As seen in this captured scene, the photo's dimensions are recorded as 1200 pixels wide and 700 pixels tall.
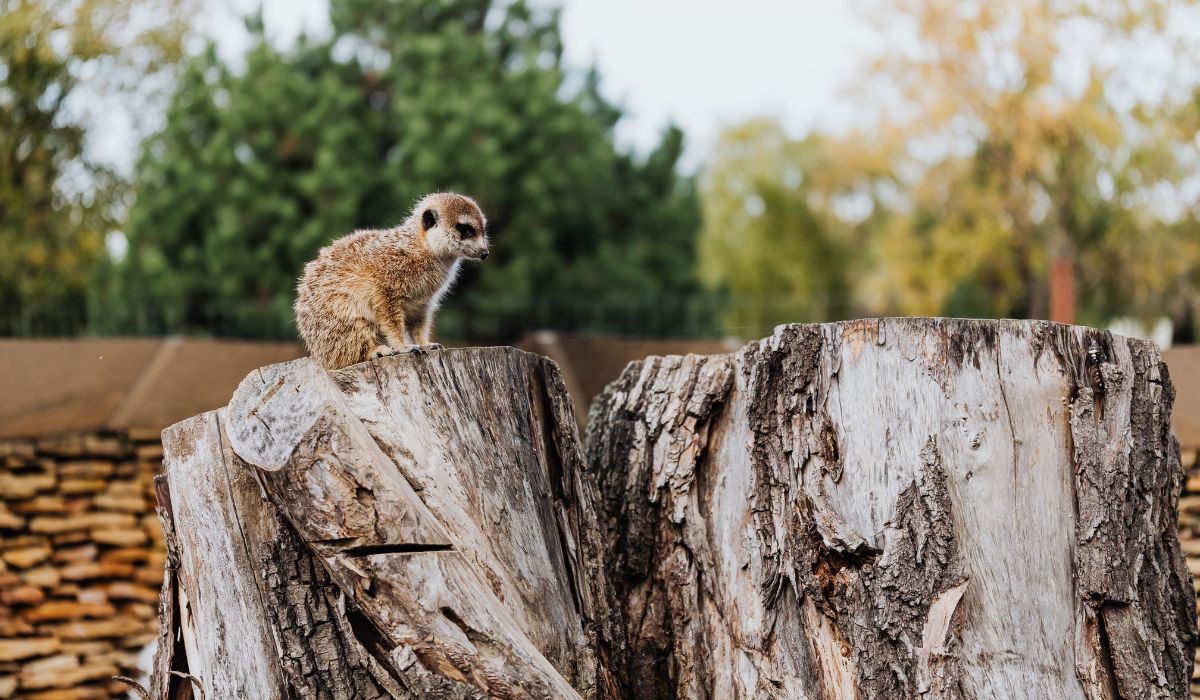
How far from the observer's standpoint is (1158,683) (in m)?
2.76

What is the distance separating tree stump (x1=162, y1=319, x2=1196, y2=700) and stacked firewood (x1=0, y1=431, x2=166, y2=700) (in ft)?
8.69

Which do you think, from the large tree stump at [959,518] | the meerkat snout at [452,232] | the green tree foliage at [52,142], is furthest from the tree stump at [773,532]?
the green tree foliage at [52,142]

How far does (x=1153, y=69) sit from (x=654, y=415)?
55.6ft

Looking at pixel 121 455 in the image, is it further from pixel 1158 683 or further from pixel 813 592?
pixel 1158 683

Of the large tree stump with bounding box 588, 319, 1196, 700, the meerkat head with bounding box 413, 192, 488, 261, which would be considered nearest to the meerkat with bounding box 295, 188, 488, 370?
the meerkat head with bounding box 413, 192, 488, 261

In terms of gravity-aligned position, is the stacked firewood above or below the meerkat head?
below

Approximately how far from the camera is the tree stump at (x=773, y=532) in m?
2.57

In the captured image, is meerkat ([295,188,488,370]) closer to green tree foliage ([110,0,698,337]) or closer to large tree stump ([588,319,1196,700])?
large tree stump ([588,319,1196,700])

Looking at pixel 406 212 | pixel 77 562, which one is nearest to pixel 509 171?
pixel 406 212

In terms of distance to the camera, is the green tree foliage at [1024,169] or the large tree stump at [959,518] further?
the green tree foliage at [1024,169]

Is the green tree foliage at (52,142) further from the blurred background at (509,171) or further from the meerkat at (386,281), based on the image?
the meerkat at (386,281)

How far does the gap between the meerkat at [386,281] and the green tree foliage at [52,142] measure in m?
7.93

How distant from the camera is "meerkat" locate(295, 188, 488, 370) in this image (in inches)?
138

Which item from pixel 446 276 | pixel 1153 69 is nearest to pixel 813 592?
pixel 446 276
